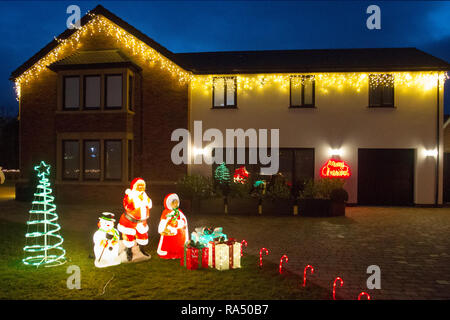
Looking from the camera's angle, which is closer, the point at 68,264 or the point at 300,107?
the point at 68,264

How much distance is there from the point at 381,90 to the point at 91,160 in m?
13.6

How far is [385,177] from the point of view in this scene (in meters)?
17.1

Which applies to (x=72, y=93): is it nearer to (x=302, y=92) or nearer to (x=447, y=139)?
(x=302, y=92)

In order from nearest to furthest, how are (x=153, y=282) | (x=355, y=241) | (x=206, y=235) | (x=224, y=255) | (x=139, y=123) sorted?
1. (x=153, y=282)
2. (x=224, y=255)
3. (x=206, y=235)
4. (x=355, y=241)
5. (x=139, y=123)

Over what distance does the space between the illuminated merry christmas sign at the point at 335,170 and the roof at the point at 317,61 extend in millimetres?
4160

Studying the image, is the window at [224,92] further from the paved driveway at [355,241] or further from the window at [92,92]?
the paved driveway at [355,241]

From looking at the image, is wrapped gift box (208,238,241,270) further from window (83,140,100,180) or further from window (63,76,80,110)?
window (63,76,80,110)

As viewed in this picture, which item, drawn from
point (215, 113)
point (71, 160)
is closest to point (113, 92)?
point (71, 160)

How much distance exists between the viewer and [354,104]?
1702 cm

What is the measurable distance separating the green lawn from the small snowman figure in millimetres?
153

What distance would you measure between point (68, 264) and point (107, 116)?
33.5 feet

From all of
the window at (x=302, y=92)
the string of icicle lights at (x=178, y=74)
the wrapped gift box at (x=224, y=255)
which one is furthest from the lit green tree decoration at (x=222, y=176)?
the wrapped gift box at (x=224, y=255)
